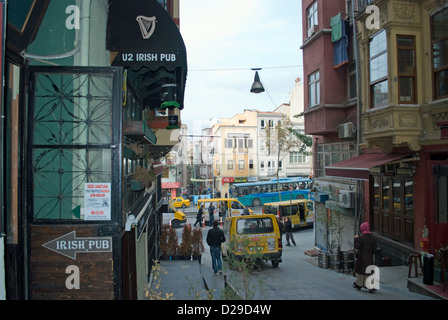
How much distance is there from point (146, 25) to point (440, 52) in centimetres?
744

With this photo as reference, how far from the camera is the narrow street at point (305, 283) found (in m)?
7.51

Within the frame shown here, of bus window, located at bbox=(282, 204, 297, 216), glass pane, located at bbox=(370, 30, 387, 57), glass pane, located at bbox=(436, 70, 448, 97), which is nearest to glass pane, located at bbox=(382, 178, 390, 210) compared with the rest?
glass pane, located at bbox=(436, 70, 448, 97)

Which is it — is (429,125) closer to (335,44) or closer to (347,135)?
(347,135)

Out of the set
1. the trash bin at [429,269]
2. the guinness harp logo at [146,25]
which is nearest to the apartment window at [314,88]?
the trash bin at [429,269]

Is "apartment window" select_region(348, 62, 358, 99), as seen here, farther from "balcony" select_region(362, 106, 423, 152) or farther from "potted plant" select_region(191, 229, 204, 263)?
"potted plant" select_region(191, 229, 204, 263)

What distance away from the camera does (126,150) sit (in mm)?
6312

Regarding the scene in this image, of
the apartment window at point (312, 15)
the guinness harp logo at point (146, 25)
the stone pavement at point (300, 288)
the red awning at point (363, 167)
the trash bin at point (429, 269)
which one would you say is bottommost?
the stone pavement at point (300, 288)

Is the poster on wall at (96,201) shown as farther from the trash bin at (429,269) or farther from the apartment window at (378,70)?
the apartment window at (378,70)

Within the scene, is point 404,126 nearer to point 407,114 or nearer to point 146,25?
point 407,114

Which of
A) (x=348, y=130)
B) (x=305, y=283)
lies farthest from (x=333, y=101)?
(x=305, y=283)

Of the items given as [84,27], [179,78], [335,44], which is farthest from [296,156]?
[84,27]

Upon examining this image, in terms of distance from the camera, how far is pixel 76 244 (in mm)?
4750

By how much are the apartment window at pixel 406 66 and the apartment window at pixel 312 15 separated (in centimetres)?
739
